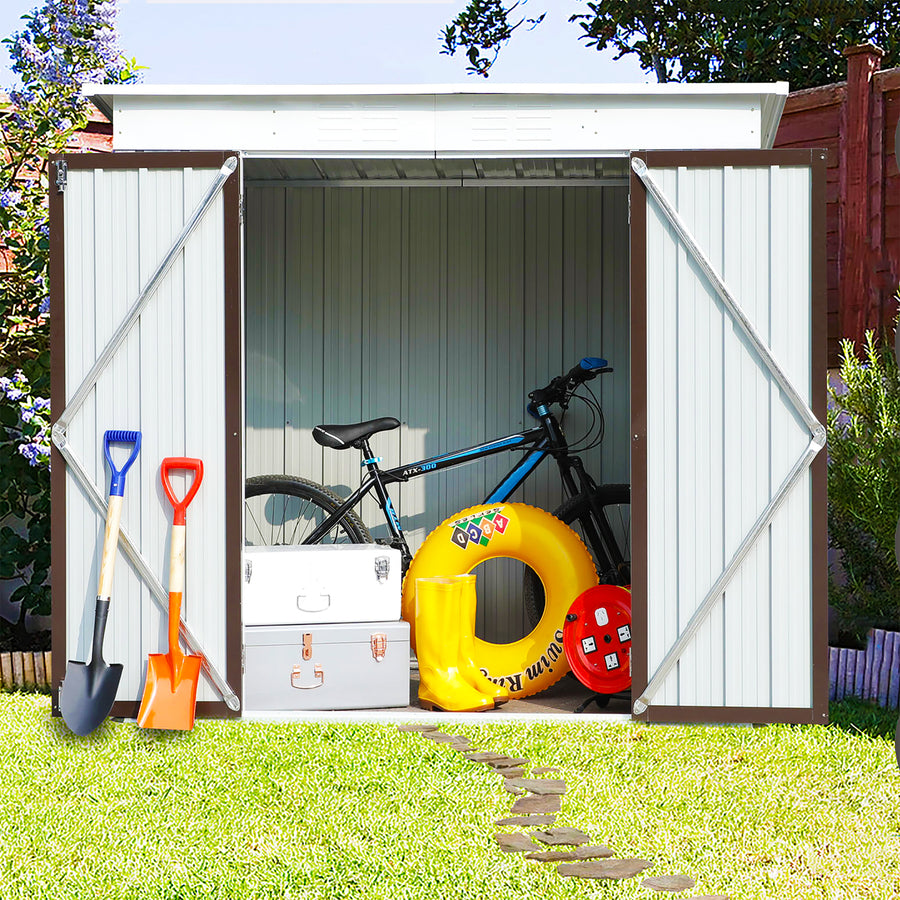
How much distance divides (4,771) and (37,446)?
169cm

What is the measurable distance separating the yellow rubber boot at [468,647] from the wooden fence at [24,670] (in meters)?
1.82

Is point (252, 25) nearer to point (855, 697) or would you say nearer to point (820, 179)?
point (820, 179)

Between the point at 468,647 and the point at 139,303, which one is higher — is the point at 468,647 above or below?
below

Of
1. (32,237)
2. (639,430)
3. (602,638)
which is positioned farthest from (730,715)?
(32,237)

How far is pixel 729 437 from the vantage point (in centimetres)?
402

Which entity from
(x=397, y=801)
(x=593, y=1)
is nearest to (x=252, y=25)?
(x=593, y=1)

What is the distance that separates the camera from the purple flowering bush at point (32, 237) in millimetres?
5070

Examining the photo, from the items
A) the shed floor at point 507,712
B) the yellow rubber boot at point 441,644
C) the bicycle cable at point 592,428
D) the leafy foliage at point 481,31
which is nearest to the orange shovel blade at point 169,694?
the shed floor at point 507,712

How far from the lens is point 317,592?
4.35 m

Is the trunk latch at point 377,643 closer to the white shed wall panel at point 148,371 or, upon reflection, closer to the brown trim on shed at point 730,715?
the white shed wall panel at point 148,371

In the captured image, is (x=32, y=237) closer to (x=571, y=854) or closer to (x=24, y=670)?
(x=24, y=670)

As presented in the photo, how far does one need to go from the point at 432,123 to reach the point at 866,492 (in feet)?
7.42

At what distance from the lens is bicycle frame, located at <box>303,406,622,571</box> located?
5109 mm

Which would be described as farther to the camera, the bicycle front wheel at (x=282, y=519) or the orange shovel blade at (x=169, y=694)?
the bicycle front wheel at (x=282, y=519)
